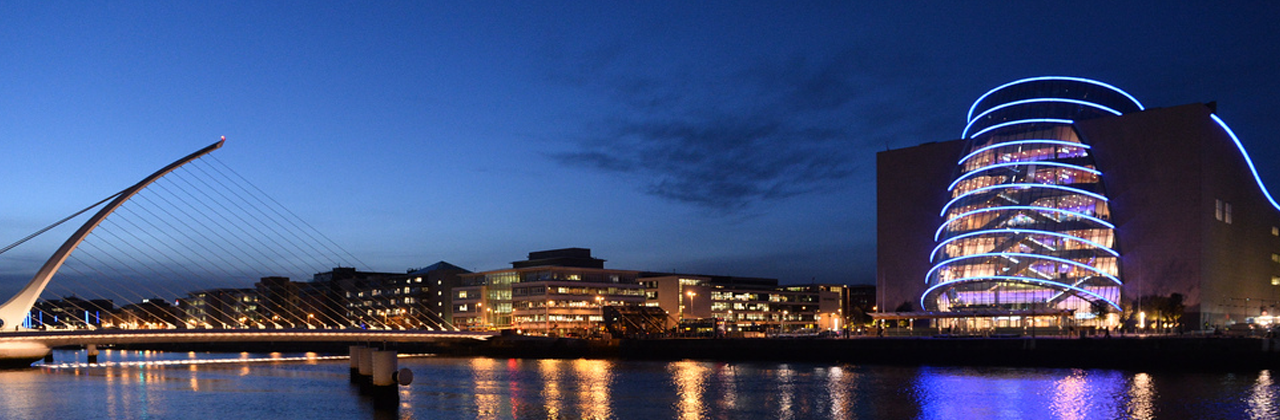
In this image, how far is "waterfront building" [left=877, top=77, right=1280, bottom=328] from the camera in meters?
73.6

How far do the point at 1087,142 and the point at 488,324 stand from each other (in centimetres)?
7628

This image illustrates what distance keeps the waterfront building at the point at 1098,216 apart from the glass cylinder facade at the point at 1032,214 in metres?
0.10

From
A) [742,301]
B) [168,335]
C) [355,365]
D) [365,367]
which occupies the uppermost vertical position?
[168,335]

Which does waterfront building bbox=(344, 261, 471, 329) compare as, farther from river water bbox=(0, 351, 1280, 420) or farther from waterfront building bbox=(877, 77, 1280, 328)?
river water bbox=(0, 351, 1280, 420)

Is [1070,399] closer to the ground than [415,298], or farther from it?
farther from it

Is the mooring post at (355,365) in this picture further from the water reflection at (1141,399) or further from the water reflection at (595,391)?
the water reflection at (1141,399)

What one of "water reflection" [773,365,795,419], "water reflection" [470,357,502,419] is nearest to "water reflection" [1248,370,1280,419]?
"water reflection" [773,365,795,419]

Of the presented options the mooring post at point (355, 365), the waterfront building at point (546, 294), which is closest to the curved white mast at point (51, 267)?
the mooring post at point (355, 365)

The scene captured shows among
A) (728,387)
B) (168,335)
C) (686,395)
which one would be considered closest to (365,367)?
(686,395)

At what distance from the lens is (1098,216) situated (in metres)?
76.0

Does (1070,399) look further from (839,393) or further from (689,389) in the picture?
(689,389)

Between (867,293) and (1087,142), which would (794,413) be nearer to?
(1087,142)

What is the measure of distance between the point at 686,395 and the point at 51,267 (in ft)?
119

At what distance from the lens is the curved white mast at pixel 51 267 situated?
5403 centimetres
